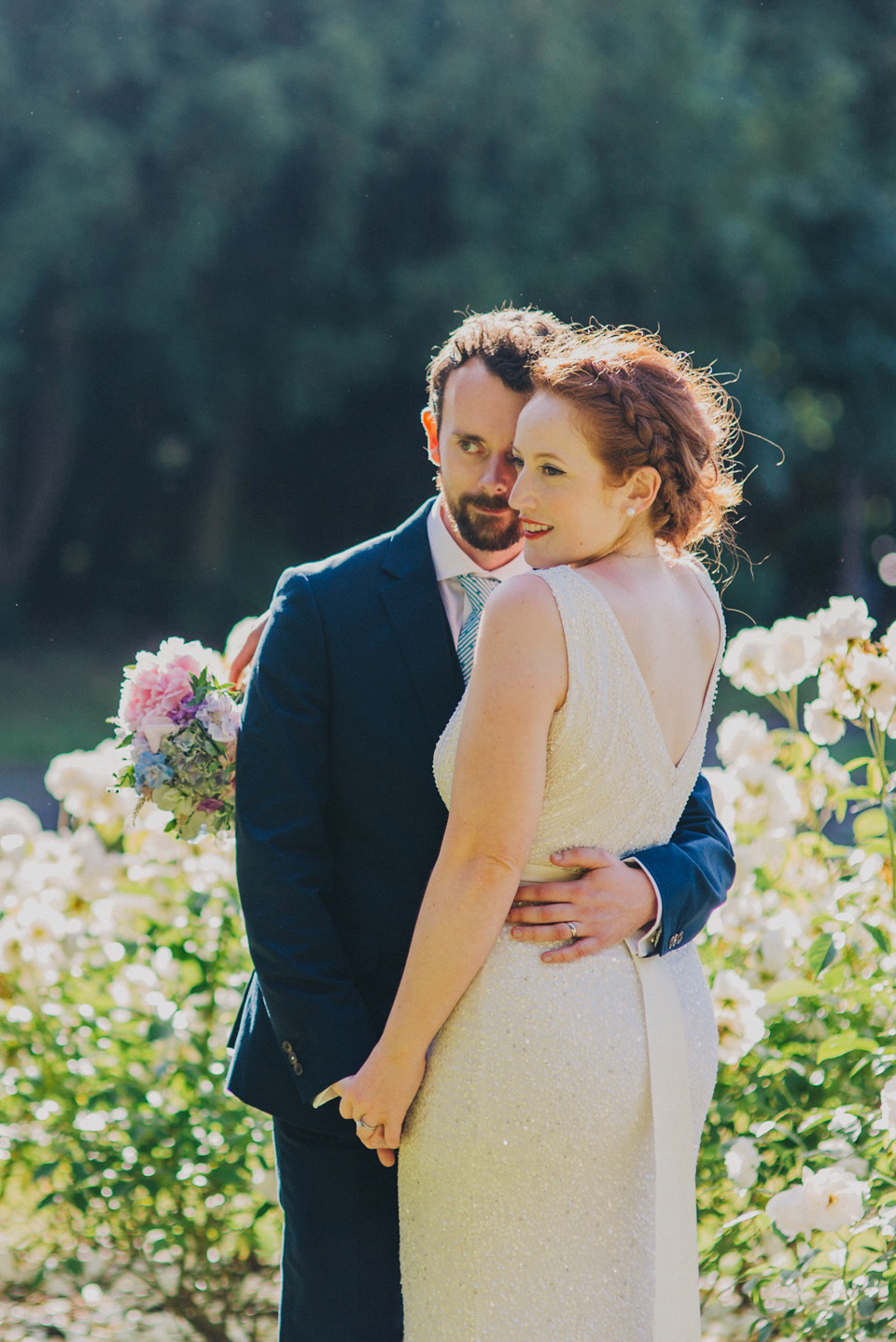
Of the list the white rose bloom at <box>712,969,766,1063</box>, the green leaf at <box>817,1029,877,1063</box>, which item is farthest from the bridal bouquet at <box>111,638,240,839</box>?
the green leaf at <box>817,1029,877,1063</box>

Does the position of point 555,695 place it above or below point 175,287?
below

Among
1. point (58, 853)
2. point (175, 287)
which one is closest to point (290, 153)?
point (175, 287)

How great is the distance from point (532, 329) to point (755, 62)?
18195mm

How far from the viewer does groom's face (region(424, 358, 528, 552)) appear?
2.24 metres

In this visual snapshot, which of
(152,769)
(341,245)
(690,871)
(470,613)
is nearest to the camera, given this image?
(690,871)

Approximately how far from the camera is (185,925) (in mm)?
3217

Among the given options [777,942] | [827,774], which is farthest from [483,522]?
[827,774]

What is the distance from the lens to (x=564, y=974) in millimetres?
1888

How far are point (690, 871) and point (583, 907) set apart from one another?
0.86ft

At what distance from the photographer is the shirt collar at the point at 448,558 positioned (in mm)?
2355

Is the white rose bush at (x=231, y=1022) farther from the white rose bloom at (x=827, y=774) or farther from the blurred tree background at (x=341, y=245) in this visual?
the blurred tree background at (x=341, y=245)

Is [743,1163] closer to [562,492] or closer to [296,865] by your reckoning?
[296,865]

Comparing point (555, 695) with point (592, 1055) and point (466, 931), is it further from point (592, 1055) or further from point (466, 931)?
point (592, 1055)

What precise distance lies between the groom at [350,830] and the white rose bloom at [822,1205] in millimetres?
507
